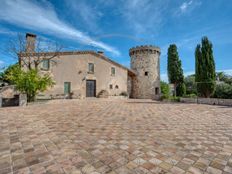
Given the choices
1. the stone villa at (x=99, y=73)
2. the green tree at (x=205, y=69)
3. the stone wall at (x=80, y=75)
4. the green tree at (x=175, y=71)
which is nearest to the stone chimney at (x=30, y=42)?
the stone villa at (x=99, y=73)

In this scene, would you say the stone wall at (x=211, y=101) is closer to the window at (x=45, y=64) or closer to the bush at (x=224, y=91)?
the bush at (x=224, y=91)

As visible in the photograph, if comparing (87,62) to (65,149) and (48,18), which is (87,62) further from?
(65,149)

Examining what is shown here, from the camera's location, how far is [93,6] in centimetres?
761

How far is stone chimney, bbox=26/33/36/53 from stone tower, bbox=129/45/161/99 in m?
13.8

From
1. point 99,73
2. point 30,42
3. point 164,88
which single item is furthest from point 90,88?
point 164,88

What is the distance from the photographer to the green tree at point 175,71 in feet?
57.3

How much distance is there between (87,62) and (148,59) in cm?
981

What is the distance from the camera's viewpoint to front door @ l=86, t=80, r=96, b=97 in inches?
595

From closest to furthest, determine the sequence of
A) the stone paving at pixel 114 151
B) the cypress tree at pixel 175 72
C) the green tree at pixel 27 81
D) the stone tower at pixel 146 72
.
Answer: the stone paving at pixel 114 151
the green tree at pixel 27 81
the cypress tree at pixel 175 72
the stone tower at pixel 146 72

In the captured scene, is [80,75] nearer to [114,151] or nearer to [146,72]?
[146,72]

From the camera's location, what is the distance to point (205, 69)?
44.0 ft

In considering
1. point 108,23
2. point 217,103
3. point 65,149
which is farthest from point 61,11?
point 217,103

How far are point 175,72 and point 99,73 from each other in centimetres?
1033

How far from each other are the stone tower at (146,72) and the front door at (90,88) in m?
7.63
